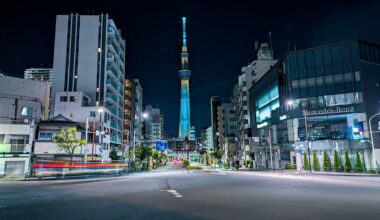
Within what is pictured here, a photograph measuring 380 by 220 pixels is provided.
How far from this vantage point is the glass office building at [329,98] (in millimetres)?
52219

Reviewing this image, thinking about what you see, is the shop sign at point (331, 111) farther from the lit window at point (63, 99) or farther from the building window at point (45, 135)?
the lit window at point (63, 99)

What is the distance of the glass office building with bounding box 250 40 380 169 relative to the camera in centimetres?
5222

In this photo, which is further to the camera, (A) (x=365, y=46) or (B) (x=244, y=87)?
(B) (x=244, y=87)

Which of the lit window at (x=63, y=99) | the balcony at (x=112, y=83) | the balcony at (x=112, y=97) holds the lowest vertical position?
the lit window at (x=63, y=99)

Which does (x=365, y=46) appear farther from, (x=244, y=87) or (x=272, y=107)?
(x=244, y=87)

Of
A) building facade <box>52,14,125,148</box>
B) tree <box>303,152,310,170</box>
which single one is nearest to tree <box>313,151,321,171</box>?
tree <box>303,152,310,170</box>

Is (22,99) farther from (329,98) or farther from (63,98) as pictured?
(329,98)

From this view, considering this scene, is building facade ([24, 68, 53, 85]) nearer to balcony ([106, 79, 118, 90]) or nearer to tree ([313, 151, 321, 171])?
balcony ([106, 79, 118, 90])

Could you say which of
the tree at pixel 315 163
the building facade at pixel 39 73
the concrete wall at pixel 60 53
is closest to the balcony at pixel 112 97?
the concrete wall at pixel 60 53

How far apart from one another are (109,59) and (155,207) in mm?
70993

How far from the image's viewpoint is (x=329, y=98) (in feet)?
182

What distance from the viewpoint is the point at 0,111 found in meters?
54.5

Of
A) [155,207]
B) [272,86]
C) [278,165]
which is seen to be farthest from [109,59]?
[155,207]

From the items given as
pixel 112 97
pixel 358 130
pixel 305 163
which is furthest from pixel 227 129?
pixel 358 130
